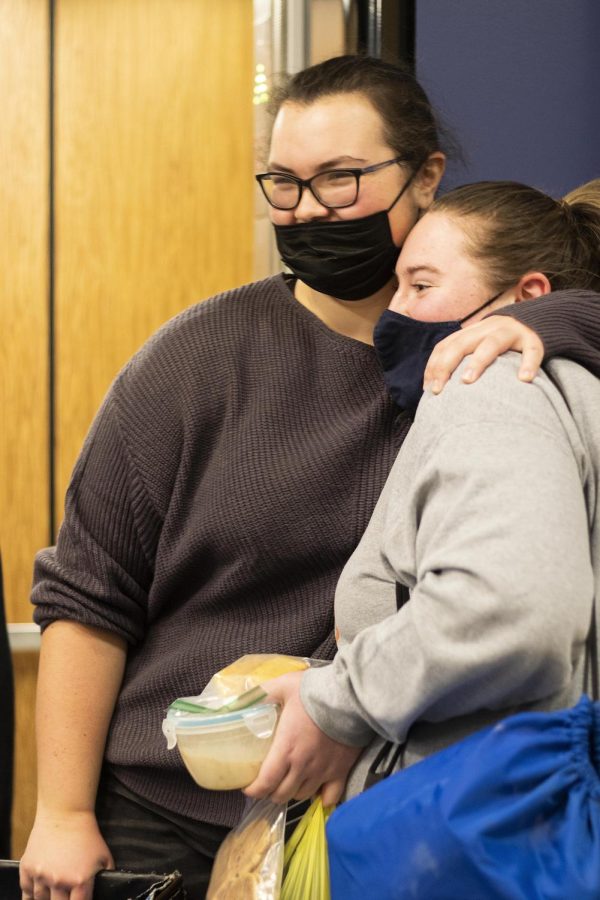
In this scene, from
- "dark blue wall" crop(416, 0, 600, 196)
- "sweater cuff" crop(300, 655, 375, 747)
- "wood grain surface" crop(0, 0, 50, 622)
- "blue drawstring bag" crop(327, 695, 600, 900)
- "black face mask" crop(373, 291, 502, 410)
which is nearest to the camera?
"blue drawstring bag" crop(327, 695, 600, 900)

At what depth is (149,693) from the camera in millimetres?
1510

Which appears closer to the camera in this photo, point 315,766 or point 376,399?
point 315,766

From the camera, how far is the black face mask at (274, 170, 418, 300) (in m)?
1.50

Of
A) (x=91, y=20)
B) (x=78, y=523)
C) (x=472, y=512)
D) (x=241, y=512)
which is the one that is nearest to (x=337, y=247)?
(x=241, y=512)

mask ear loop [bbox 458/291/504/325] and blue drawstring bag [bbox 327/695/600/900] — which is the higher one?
mask ear loop [bbox 458/291/504/325]

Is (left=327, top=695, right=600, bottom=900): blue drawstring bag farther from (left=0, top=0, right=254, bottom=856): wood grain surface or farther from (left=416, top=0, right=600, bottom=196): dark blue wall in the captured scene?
(left=0, top=0, right=254, bottom=856): wood grain surface

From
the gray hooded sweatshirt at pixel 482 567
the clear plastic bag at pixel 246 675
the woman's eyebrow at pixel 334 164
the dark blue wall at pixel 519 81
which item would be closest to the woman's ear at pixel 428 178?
the woman's eyebrow at pixel 334 164

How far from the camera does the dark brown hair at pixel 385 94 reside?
1520 millimetres

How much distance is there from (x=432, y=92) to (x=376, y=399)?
0.84 m

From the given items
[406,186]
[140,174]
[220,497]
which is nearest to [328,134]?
[406,186]

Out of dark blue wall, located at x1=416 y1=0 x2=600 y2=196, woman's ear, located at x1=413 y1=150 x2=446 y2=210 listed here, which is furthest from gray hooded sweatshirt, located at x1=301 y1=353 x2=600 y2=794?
dark blue wall, located at x1=416 y1=0 x2=600 y2=196

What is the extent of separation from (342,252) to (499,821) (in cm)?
87

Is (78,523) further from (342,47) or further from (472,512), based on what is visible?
(342,47)

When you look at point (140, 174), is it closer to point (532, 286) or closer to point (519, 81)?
point (519, 81)
